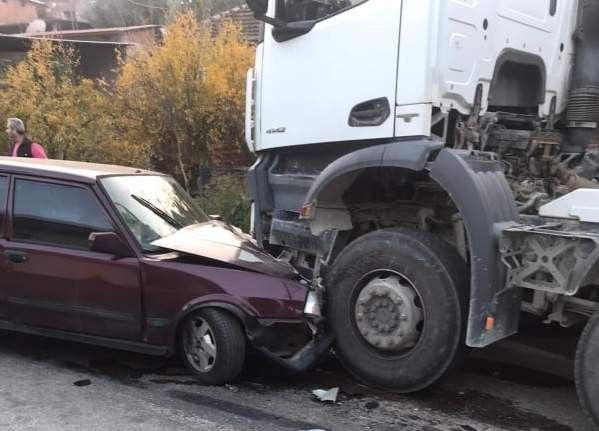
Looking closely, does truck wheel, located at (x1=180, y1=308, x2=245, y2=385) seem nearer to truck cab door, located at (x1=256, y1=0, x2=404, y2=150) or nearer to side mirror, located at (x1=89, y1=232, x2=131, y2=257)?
side mirror, located at (x1=89, y1=232, x2=131, y2=257)

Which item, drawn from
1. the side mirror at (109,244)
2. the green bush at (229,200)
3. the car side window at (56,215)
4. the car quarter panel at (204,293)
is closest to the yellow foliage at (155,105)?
the green bush at (229,200)

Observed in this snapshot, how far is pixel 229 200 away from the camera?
9055 millimetres

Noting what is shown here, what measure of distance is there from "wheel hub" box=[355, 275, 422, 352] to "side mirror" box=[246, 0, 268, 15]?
2.33 meters

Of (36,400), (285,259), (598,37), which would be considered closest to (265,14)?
(285,259)

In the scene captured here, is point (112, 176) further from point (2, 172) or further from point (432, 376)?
point (432, 376)

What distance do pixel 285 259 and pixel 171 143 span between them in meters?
5.67

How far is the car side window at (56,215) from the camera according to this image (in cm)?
484

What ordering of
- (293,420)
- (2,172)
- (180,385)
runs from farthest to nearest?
(2,172), (180,385), (293,420)

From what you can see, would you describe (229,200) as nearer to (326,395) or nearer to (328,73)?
(328,73)

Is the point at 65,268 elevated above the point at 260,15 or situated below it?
below

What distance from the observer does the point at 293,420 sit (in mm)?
4105

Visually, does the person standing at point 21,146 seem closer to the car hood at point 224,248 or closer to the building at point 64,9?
the car hood at point 224,248

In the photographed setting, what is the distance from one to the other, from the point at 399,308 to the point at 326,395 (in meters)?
0.78

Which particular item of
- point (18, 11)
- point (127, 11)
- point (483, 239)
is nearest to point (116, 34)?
point (127, 11)
